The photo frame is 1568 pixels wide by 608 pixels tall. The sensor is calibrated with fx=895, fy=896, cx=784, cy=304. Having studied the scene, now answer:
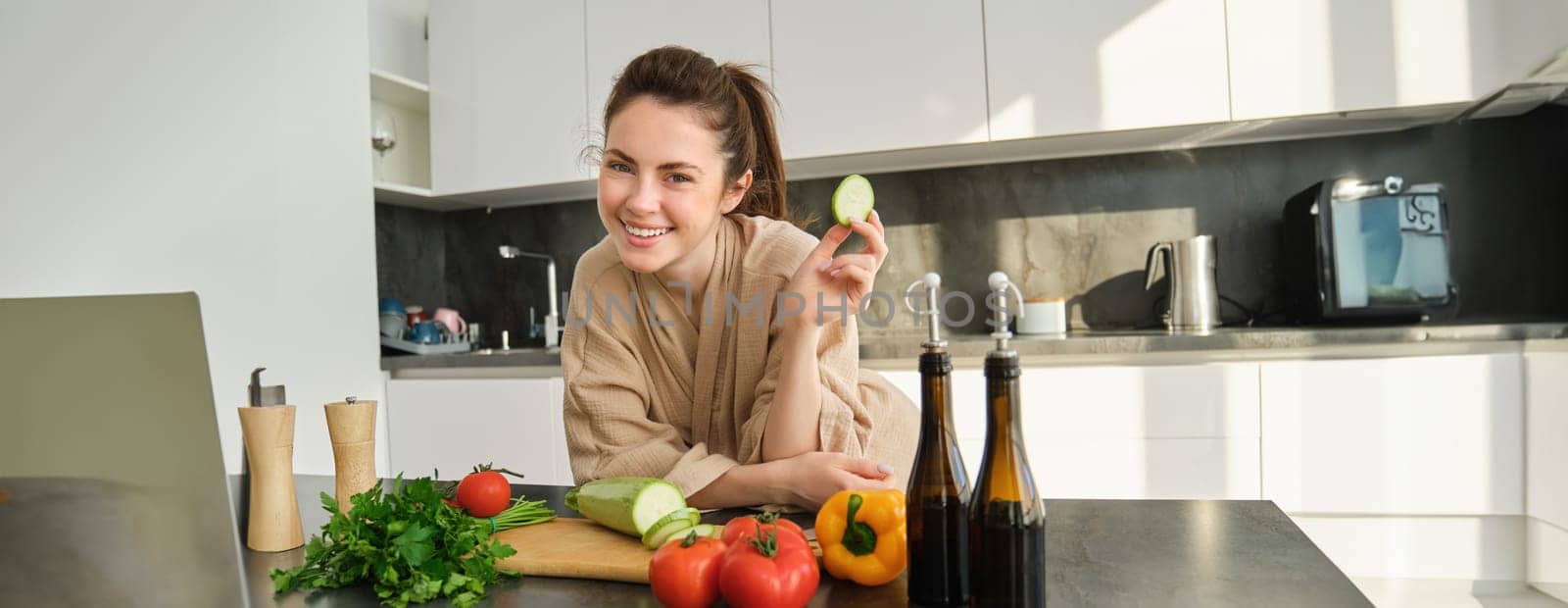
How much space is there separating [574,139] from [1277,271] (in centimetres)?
247

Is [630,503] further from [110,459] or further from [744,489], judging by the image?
[110,459]

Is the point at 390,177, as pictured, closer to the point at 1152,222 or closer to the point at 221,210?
the point at 221,210

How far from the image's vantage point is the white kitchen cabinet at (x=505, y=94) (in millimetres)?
3234

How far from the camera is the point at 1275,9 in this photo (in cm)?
259

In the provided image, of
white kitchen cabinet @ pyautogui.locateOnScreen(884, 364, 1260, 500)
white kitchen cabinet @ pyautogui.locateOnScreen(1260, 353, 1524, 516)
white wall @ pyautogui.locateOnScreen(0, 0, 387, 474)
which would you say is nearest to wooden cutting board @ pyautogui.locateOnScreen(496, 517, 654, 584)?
white wall @ pyautogui.locateOnScreen(0, 0, 387, 474)

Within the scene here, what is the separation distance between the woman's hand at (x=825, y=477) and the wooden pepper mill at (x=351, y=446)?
1.68 feet

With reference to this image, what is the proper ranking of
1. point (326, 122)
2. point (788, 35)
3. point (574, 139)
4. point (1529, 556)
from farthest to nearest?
point (574, 139) → point (788, 35) → point (326, 122) → point (1529, 556)

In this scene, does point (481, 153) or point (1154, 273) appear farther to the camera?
point (481, 153)

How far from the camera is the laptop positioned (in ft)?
1.69

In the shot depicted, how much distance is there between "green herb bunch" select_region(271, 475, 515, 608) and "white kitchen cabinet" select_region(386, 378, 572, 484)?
2.04m

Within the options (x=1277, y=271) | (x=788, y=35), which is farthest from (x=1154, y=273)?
(x=788, y=35)

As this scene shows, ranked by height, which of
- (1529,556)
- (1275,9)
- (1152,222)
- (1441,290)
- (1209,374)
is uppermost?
(1275,9)

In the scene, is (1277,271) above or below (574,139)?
below

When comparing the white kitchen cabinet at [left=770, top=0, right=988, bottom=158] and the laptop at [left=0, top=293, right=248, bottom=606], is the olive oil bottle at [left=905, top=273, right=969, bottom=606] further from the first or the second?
the white kitchen cabinet at [left=770, top=0, right=988, bottom=158]
